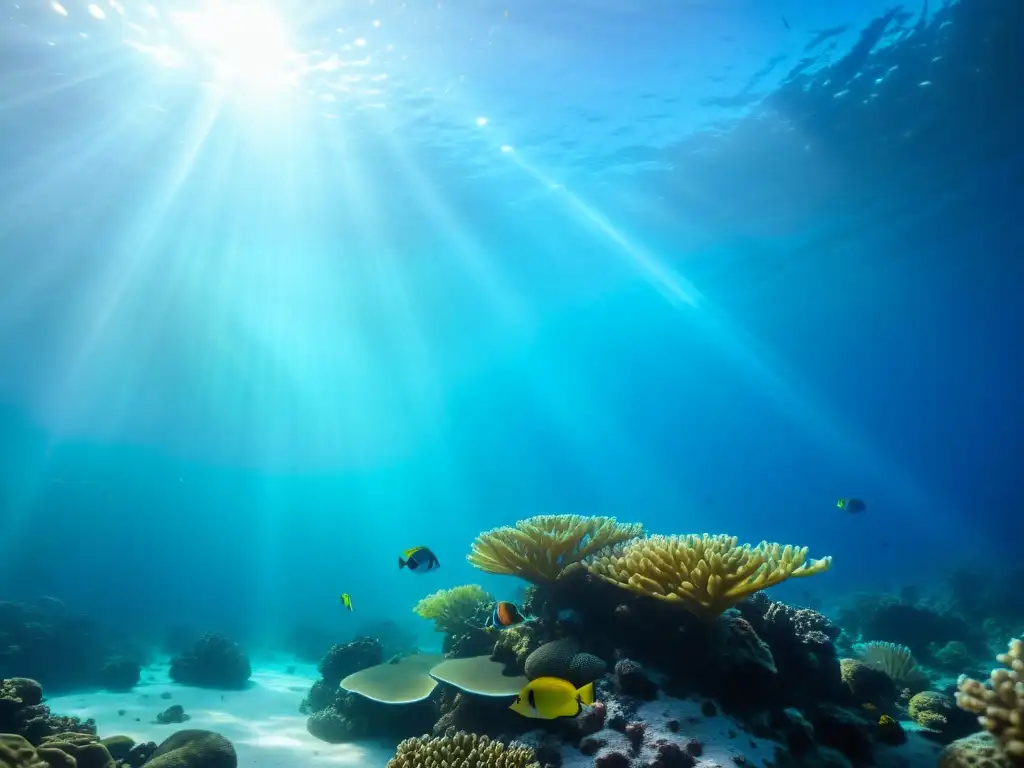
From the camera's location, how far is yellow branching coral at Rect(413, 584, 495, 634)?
7.36 m

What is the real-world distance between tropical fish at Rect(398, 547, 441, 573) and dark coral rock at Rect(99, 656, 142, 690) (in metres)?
13.4

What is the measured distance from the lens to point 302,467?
3730 inches

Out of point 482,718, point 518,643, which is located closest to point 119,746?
point 482,718

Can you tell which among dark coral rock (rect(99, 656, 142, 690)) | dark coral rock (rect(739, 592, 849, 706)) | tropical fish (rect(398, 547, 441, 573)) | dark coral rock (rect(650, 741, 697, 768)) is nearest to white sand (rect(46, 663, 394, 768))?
dark coral rock (rect(99, 656, 142, 690))

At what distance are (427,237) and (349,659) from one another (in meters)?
23.6

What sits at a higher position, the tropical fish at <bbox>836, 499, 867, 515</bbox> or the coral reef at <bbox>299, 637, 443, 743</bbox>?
the tropical fish at <bbox>836, 499, 867, 515</bbox>

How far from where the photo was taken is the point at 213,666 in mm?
14172

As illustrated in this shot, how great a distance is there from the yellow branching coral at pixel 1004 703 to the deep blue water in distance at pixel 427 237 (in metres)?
17.1

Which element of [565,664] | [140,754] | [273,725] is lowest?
[140,754]

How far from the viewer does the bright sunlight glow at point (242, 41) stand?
14.9 metres

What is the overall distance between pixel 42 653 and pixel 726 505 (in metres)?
138

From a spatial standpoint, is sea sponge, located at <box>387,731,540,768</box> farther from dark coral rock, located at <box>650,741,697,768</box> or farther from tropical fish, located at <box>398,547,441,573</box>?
tropical fish, located at <box>398,547,441,573</box>

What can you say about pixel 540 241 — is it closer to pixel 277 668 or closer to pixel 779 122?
pixel 779 122

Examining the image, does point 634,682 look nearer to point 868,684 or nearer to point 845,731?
point 845,731
